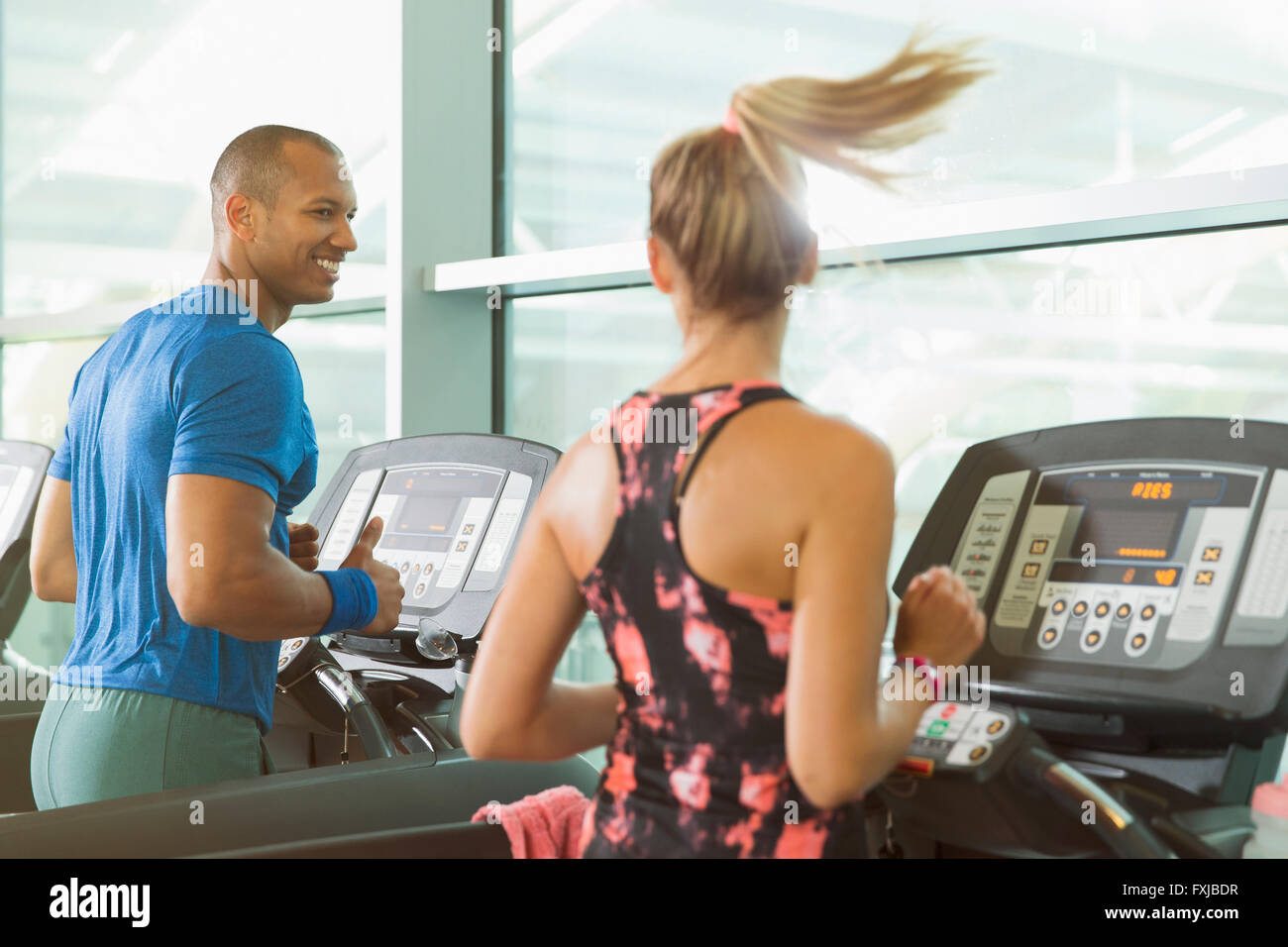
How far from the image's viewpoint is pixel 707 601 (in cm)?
101

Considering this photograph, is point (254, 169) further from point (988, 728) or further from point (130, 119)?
point (130, 119)

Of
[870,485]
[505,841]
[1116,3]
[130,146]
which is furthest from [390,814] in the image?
[130,146]

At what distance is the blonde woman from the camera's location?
971mm

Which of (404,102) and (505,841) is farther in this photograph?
(404,102)

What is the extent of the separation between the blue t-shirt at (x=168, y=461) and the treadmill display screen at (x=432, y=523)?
18.0 inches

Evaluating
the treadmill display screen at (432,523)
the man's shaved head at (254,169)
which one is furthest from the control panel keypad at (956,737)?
the man's shaved head at (254,169)

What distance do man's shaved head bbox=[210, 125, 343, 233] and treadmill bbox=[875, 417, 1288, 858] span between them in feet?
3.47

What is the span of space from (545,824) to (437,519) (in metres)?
0.97

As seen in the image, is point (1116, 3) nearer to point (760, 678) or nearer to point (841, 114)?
point (841, 114)

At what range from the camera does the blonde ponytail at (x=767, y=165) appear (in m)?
1.05

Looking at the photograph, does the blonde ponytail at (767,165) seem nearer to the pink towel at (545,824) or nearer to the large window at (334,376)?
A: the pink towel at (545,824)
